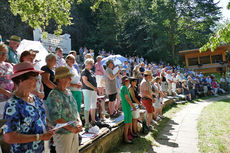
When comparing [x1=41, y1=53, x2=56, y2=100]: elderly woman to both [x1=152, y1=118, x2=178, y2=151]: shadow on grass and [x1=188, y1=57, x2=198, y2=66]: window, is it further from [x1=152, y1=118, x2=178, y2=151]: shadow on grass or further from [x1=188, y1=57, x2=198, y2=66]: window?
[x1=188, y1=57, x2=198, y2=66]: window

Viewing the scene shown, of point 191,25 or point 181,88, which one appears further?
point 191,25

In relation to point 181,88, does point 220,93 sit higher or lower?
lower

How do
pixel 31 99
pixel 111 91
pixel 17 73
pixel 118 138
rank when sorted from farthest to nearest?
pixel 111 91 < pixel 118 138 < pixel 31 99 < pixel 17 73

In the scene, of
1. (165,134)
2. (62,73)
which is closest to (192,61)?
(165,134)

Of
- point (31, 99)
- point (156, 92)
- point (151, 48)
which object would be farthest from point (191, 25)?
point (31, 99)

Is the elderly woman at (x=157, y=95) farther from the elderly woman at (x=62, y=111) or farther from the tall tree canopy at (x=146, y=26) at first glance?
the tall tree canopy at (x=146, y=26)

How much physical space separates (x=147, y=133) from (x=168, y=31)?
89.4ft

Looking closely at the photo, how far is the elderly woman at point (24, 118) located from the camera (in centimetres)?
152

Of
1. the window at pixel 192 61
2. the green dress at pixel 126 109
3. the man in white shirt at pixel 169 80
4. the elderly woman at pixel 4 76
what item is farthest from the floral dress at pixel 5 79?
the window at pixel 192 61

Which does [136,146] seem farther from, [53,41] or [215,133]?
[53,41]

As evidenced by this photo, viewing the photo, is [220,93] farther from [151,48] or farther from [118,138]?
[118,138]

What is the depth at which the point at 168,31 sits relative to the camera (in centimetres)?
2923

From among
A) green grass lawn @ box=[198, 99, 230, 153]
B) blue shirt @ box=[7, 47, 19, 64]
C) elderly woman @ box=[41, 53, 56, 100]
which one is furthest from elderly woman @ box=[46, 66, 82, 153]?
green grass lawn @ box=[198, 99, 230, 153]

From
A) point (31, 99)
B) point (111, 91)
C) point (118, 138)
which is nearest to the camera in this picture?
point (31, 99)
